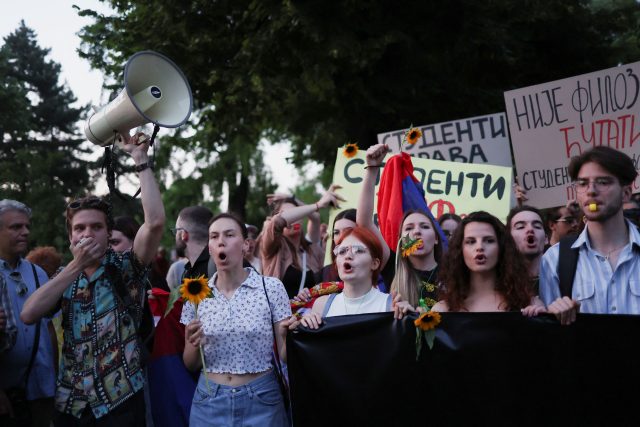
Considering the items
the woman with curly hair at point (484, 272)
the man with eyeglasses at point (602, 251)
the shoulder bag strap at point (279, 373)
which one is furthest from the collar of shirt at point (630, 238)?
the shoulder bag strap at point (279, 373)

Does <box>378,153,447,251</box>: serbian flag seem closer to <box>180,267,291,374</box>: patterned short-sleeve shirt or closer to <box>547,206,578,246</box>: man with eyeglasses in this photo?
<box>547,206,578,246</box>: man with eyeglasses

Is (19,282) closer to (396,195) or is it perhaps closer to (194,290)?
(194,290)

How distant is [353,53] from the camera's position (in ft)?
35.8

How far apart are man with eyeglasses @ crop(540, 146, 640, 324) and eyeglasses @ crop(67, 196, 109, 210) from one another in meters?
2.22

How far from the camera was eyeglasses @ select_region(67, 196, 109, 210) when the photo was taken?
13.0ft

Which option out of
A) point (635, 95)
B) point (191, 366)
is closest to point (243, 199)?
point (635, 95)

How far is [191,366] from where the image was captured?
13.5 feet

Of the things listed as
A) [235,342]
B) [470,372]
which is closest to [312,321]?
[235,342]

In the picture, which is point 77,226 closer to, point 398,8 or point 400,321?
point 400,321

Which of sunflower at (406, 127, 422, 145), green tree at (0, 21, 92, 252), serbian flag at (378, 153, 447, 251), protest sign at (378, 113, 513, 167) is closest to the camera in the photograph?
sunflower at (406, 127, 422, 145)

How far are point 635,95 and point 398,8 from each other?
5932 mm

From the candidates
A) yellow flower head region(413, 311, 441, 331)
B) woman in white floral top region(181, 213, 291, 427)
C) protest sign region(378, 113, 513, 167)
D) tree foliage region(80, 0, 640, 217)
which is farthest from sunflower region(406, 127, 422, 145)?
tree foliage region(80, 0, 640, 217)

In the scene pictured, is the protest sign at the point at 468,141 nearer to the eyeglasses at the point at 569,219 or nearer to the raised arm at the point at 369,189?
the eyeglasses at the point at 569,219

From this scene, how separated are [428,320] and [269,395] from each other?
36.4 inches
